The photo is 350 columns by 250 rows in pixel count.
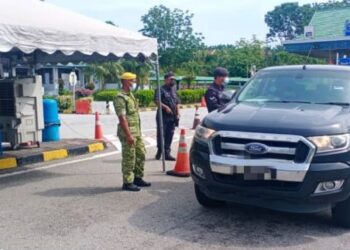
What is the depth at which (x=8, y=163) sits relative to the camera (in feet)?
29.5

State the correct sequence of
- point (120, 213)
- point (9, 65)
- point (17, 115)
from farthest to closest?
point (9, 65), point (17, 115), point (120, 213)

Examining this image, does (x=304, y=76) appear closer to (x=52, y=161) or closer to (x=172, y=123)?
(x=172, y=123)

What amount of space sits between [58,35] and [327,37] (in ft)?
76.1

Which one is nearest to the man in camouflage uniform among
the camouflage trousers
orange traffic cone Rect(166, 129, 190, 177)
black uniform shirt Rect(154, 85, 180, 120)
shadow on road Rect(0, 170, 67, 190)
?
the camouflage trousers

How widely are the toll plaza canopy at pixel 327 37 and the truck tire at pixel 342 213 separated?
770 inches

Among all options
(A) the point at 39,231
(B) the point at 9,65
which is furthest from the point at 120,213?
(B) the point at 9,65

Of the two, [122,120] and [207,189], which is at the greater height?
[122,120]

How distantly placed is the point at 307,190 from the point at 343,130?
0.73 metres

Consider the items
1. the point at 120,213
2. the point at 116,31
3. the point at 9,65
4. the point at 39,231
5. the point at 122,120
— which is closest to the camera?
the point at 39,231

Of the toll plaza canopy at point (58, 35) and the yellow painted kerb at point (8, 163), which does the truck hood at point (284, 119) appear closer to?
the toll plaza canopy at point (58, 35)

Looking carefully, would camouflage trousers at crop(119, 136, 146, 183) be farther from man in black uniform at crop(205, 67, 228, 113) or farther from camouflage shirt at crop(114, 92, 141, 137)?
man in black uniform at crop(205, 67, 228, 113)

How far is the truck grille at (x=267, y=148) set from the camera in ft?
16.2

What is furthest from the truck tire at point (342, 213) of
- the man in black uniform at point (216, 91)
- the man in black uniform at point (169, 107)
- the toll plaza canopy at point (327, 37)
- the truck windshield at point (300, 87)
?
the toll plaza canopy at point (327, 37)

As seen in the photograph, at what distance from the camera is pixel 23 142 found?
1011 cm
